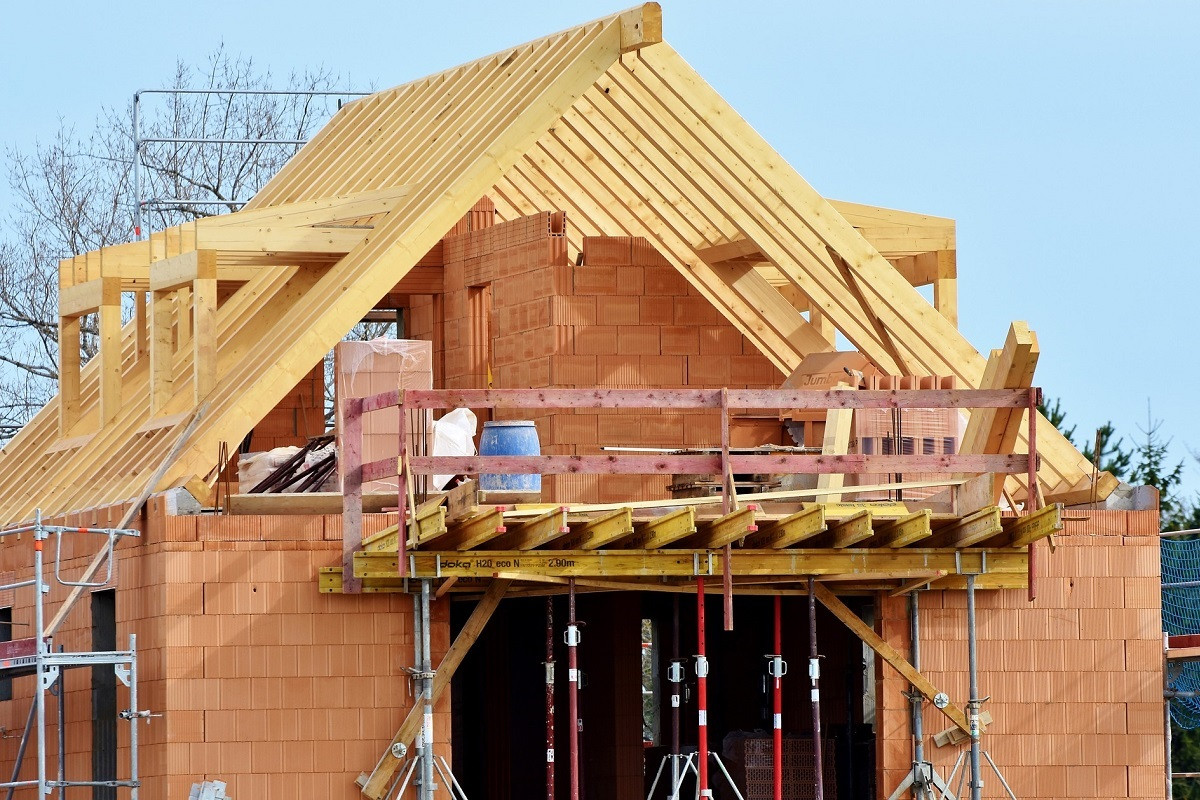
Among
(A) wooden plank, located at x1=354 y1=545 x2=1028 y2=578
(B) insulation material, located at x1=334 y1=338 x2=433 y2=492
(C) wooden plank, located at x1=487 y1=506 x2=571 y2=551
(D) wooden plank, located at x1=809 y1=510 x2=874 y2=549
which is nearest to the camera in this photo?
(C) wooden plank, located at x1=487 y1=506 x2=571 y2=551

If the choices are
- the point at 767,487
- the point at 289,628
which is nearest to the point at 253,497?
the point at 289,628

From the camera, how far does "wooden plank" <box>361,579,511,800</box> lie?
1550 cm

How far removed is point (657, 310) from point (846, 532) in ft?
17.0

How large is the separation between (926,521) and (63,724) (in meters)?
6.95

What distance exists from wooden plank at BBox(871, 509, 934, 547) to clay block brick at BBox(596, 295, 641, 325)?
485 cm

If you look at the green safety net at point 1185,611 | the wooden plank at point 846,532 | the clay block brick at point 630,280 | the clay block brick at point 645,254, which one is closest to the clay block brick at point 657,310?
the clay block brick at point 630,280

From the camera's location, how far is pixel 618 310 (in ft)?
64.4

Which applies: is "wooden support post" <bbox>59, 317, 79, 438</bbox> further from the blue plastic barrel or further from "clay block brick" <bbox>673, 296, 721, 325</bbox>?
the blue plastic barrel

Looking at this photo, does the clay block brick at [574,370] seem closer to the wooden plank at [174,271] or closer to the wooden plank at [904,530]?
the wooden plank at [174,271]

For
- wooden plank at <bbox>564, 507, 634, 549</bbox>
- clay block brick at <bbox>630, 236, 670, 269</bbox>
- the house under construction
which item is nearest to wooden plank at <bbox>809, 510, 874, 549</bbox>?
the house under construction

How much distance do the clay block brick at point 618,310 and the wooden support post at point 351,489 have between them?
14.3 feet

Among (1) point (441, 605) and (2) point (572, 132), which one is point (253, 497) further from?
(2) point (572, 132)

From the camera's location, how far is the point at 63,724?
17.1m

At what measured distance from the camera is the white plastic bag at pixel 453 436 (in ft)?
59.0
